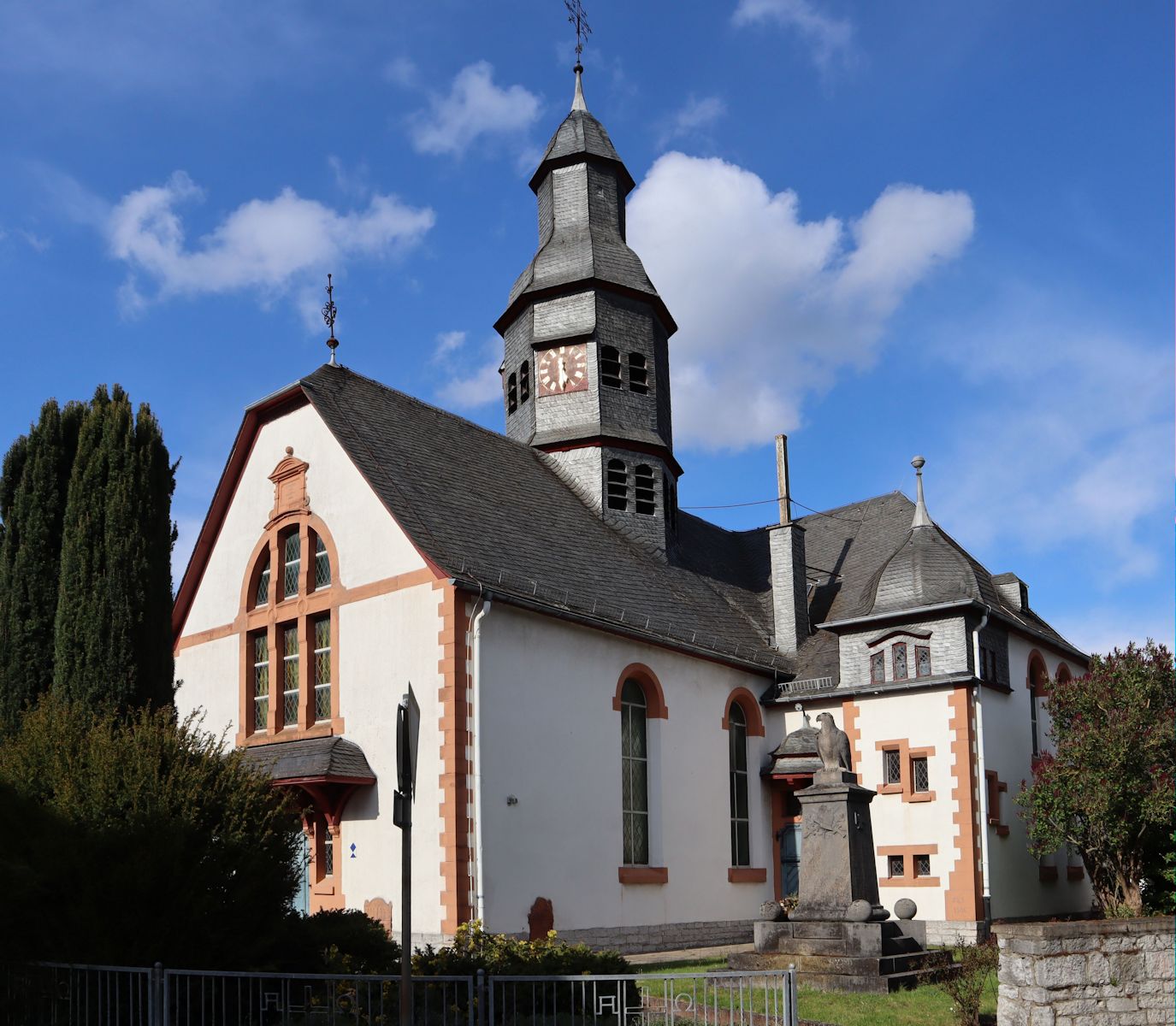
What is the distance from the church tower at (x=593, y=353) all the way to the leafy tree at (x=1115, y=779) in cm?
884

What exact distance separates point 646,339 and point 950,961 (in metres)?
15.8

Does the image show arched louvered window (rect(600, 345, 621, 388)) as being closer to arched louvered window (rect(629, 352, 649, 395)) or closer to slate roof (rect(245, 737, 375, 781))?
arched louvered window (rect(629, 352, 649, 395))

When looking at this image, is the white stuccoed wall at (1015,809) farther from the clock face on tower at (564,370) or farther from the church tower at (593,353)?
the clock face on tower at (564,370)

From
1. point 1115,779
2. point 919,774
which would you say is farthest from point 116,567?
point 1115,779

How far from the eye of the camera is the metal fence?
995cm

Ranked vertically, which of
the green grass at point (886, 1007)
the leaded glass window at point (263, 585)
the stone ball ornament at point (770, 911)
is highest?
the leaded glass window at point (263, 585)

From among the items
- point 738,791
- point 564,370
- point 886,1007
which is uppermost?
point 564,370

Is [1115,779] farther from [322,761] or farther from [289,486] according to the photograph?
[289,486]

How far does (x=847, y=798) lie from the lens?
642 inches

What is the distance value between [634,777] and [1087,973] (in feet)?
35.1

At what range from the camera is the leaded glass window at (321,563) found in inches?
814

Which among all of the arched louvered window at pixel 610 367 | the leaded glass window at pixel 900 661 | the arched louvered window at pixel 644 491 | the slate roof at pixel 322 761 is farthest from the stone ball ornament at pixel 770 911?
the arched louvered window at pixel 610 367

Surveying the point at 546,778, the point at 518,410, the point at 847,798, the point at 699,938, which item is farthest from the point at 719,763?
the point at 518,410

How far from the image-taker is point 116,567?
16.2 meters
